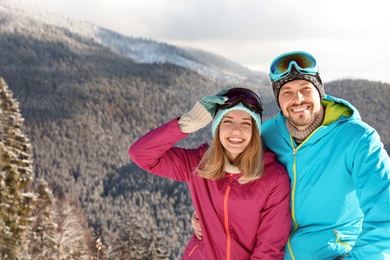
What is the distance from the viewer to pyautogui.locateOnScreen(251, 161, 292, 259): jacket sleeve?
112 inches

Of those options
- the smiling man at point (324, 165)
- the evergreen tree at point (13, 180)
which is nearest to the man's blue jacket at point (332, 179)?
the smiling man at point (324, 165)

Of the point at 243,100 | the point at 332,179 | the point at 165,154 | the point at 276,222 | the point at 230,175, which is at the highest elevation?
the point at 243,100

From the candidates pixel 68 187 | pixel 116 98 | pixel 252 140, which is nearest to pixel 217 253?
pixel 252 140

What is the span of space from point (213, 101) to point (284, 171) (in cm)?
65

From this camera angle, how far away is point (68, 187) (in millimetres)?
93562

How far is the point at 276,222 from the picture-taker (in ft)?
9.37

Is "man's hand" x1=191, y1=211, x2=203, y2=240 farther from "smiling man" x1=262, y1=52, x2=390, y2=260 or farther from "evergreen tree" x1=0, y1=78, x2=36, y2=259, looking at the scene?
"evergreen tree" x1=0, y1=78, x2=36, y2=259

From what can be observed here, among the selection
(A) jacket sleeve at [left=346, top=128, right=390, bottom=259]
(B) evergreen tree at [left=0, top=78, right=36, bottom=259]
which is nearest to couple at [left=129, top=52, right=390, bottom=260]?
(A) jacket sleeve at [left=346, top=128, right=390, bottom=259]

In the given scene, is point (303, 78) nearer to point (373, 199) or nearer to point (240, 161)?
point (240, 161)

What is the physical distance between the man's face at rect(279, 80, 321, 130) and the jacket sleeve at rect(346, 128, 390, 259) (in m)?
0.44

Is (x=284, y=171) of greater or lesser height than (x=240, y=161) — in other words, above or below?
below

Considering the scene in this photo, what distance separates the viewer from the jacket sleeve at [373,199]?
2283mm

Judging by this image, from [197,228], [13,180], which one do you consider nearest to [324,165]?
[197,228]

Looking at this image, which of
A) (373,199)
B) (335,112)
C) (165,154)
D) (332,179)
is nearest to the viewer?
(373,199)
